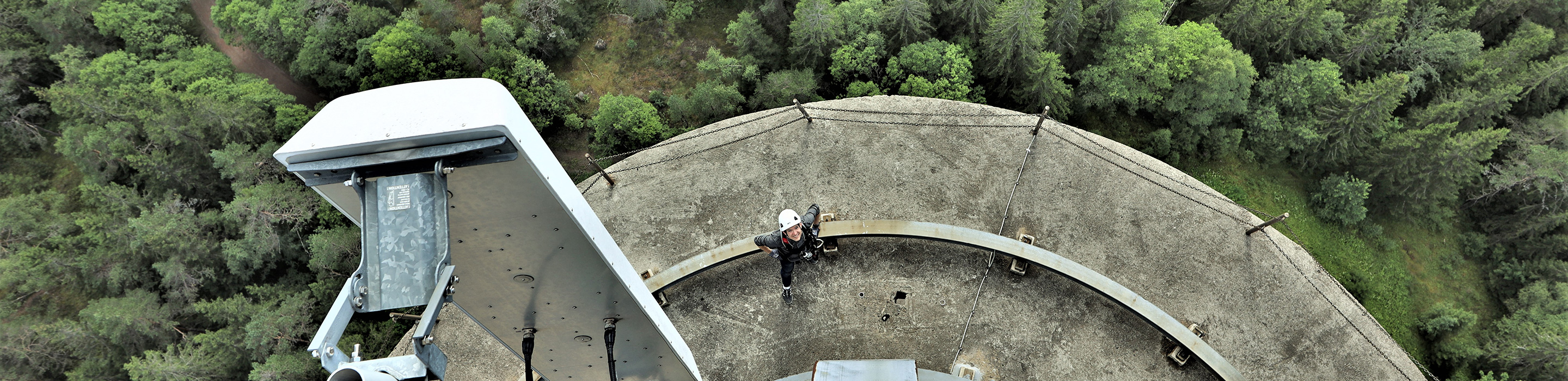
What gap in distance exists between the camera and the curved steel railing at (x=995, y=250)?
13.9m

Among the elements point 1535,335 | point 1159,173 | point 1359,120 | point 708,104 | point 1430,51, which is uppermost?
point 1159,173

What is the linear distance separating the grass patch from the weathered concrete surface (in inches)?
461

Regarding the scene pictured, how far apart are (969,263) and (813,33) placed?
10.1 meters

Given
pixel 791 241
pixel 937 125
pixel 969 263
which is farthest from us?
pixel 937 125

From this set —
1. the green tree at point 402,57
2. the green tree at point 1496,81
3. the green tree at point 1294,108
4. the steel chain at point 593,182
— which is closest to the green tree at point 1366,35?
the green tree at point 1294,108

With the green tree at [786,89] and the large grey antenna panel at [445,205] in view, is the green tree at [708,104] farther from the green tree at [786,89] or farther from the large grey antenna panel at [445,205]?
the large grey antenna panel at [445,205]

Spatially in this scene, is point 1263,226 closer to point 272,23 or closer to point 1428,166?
point 1428,166

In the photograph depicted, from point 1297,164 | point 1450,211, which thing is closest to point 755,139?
point 1297,164

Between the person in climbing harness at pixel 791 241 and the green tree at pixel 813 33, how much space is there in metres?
9.06

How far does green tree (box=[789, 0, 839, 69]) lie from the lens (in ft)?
72.2

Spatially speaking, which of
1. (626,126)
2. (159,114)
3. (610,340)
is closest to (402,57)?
(626,126)

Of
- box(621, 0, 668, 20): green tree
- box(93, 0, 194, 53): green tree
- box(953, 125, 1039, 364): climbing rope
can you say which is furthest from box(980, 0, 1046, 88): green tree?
box(93, 0, 194, 53): green tree

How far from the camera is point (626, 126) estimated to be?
931 inches

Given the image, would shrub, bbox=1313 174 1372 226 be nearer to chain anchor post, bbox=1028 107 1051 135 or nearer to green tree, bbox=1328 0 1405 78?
green tree, bbox=1328 0 1405 78
